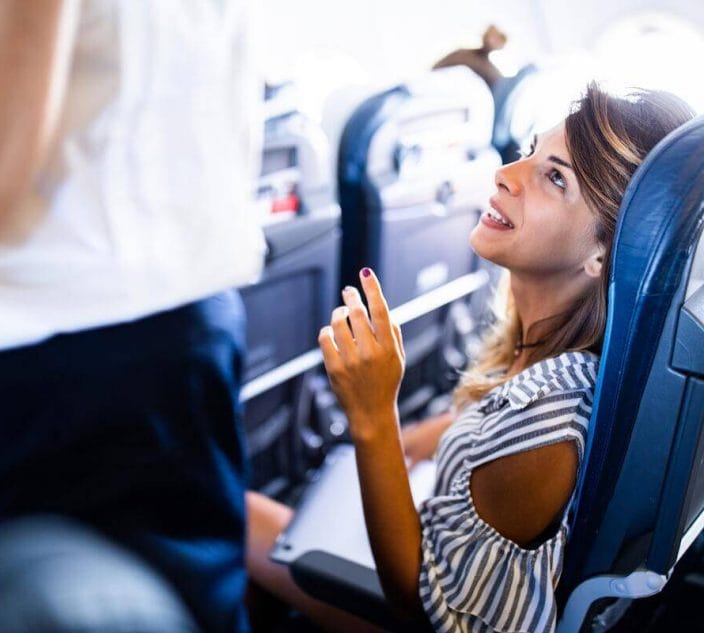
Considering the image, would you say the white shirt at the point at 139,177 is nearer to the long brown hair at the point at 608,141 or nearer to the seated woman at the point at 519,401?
the seated woman at the point at 519,401

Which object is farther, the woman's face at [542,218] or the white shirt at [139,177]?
the woman's face at [542,218]

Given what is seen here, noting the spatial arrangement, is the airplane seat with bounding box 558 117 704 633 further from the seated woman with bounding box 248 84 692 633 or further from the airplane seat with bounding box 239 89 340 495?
the airplane seat with bounding box 239 89 340 495

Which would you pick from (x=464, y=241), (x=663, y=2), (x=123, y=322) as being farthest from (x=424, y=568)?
(x=663, y=2)

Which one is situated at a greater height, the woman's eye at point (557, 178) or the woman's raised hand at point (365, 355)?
the woman's eye at point (557, 178)

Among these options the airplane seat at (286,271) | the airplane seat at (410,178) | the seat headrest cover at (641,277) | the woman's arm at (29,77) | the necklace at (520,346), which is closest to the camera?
the woman's arm at (29,77)

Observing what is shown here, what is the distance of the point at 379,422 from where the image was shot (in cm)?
100

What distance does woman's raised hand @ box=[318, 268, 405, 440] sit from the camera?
925 millimetres

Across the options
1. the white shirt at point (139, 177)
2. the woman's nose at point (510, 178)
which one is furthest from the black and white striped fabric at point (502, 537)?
the white shirt at point (139, 177)

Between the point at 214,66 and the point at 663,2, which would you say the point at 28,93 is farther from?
the point at 663,2

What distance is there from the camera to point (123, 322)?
2.64ft

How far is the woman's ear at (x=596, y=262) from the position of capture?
835 millimetres

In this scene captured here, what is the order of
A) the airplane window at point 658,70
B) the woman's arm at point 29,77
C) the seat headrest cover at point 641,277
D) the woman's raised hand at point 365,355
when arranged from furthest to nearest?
1. the woman's raised hand at point 365,355
2. the airplane window at point 658,70
3. the seat headrest cover at point 641,277
4. the woman's arm at point 29,77

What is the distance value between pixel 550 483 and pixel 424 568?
239 mm

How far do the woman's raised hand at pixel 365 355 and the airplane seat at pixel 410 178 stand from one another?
89 centimetres
